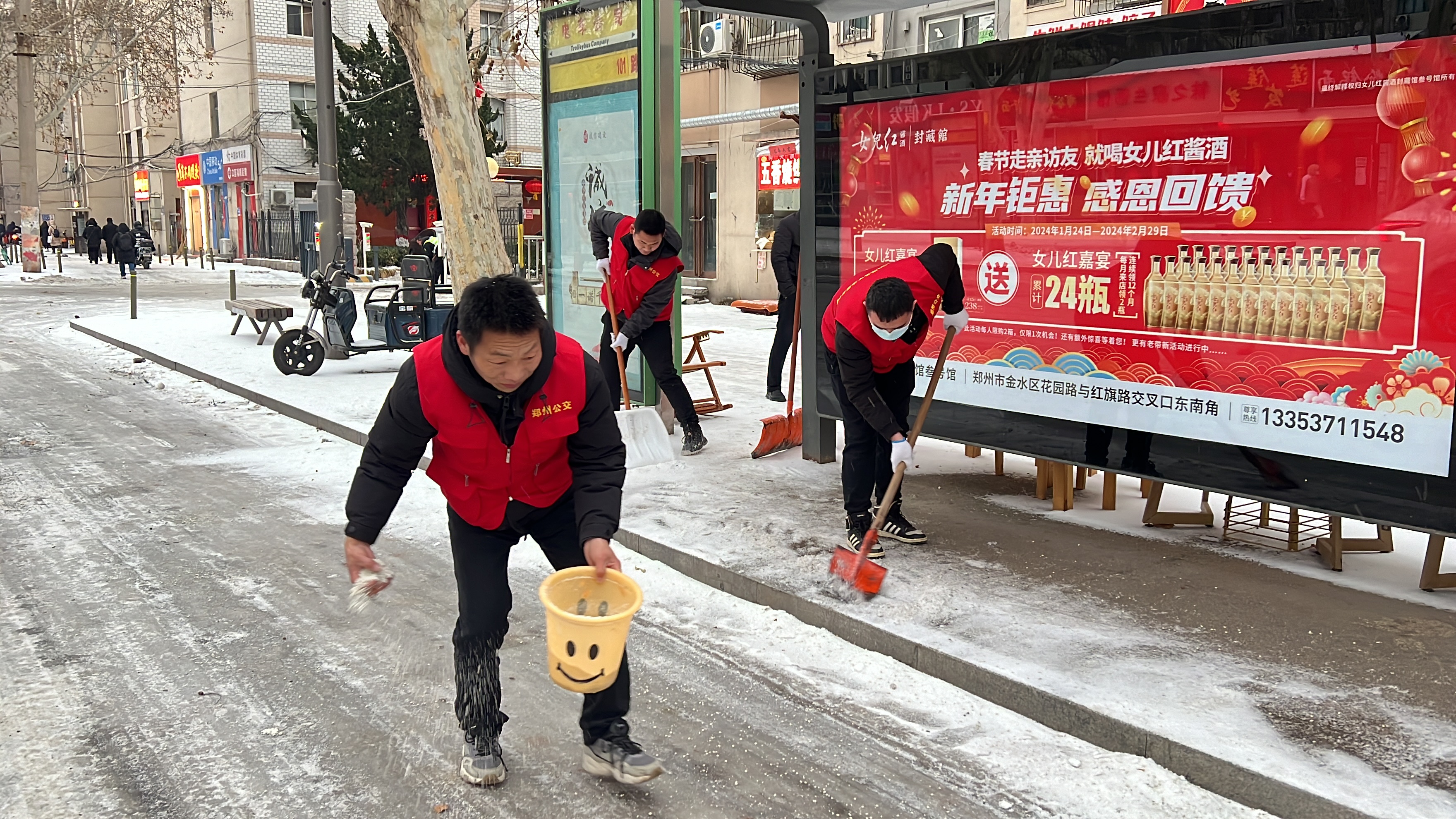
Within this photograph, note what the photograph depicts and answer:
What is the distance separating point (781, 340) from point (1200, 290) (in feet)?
16.5

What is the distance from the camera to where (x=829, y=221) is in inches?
302

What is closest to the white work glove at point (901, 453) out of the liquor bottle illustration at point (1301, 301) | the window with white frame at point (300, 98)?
the liquor bottle illustration at point (1301, 301)

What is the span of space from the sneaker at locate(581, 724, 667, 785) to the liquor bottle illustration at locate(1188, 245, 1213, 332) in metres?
3.57

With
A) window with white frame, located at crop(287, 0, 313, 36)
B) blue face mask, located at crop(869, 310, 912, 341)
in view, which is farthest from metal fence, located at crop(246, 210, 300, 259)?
blue face mask, located at crop(869, 310, 912, 341)

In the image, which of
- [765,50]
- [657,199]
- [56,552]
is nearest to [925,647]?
[56,552]

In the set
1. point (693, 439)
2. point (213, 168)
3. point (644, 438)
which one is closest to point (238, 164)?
point (213, 168)

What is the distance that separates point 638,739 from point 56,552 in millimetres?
4046

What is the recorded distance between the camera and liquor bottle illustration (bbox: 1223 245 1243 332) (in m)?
5.44

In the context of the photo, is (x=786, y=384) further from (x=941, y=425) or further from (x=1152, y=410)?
(x=1152, y=410)

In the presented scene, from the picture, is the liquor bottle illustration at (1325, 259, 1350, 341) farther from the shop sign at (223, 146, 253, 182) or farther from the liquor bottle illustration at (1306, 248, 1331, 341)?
the shop sign at (223, 146, 253, 182)

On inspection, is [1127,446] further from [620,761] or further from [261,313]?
[261,313]

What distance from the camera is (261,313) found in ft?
48.4

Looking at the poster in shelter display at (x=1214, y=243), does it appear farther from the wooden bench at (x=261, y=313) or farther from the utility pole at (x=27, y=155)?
the utility pole at (x=27, y=155)

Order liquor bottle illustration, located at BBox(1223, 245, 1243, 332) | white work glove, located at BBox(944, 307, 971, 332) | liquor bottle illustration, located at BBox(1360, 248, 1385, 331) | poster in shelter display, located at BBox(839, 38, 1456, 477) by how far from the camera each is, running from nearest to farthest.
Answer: poster in shelter display, located at BBox(839, 38, 1456, 477) < liquor bottle illustration, located at BBox(1360, 248, 1385, 331) < liquor bottle illustration, located at BBox(1223, 245, 1243, 332) < white work glove, located at BBox(944, 307, 971, 332)
